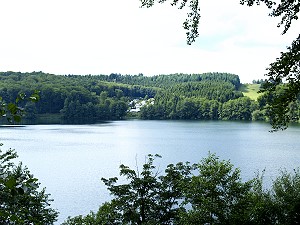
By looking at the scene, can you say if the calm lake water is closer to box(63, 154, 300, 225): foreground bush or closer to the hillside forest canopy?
box(63, 154, 300, 225): foreground bush

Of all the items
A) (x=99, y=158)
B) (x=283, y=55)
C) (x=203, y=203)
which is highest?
(x=283, y=55)

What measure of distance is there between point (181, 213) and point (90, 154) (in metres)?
36.6

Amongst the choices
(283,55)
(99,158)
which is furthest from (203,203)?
(99,158)

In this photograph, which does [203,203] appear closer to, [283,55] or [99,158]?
[283,55]

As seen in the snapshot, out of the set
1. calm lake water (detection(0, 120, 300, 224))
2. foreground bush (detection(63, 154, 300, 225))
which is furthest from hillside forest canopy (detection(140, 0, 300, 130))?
calm lake water (detection(0, 120, 300, 224))

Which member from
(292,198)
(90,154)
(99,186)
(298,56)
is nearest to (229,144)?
(90,154)

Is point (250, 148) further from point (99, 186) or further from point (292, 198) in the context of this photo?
point (292, 198)

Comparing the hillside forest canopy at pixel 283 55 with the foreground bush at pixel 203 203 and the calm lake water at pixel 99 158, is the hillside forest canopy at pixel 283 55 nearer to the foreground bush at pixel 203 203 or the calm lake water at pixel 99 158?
the foreground bush at pixel 203 203

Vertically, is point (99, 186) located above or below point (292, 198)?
below

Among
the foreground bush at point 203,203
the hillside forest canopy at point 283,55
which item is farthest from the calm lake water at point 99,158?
the hillside forest canopy at point 283,55

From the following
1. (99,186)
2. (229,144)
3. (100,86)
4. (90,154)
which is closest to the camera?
(99,186)

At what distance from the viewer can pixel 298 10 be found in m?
5.83

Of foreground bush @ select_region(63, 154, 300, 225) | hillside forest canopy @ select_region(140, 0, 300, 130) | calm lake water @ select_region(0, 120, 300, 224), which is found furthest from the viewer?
calm lake water @ select_region(0, 120, 300, 224)

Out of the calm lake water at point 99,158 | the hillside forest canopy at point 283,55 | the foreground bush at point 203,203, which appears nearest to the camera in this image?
the hillside forest canopy at point 283,55
